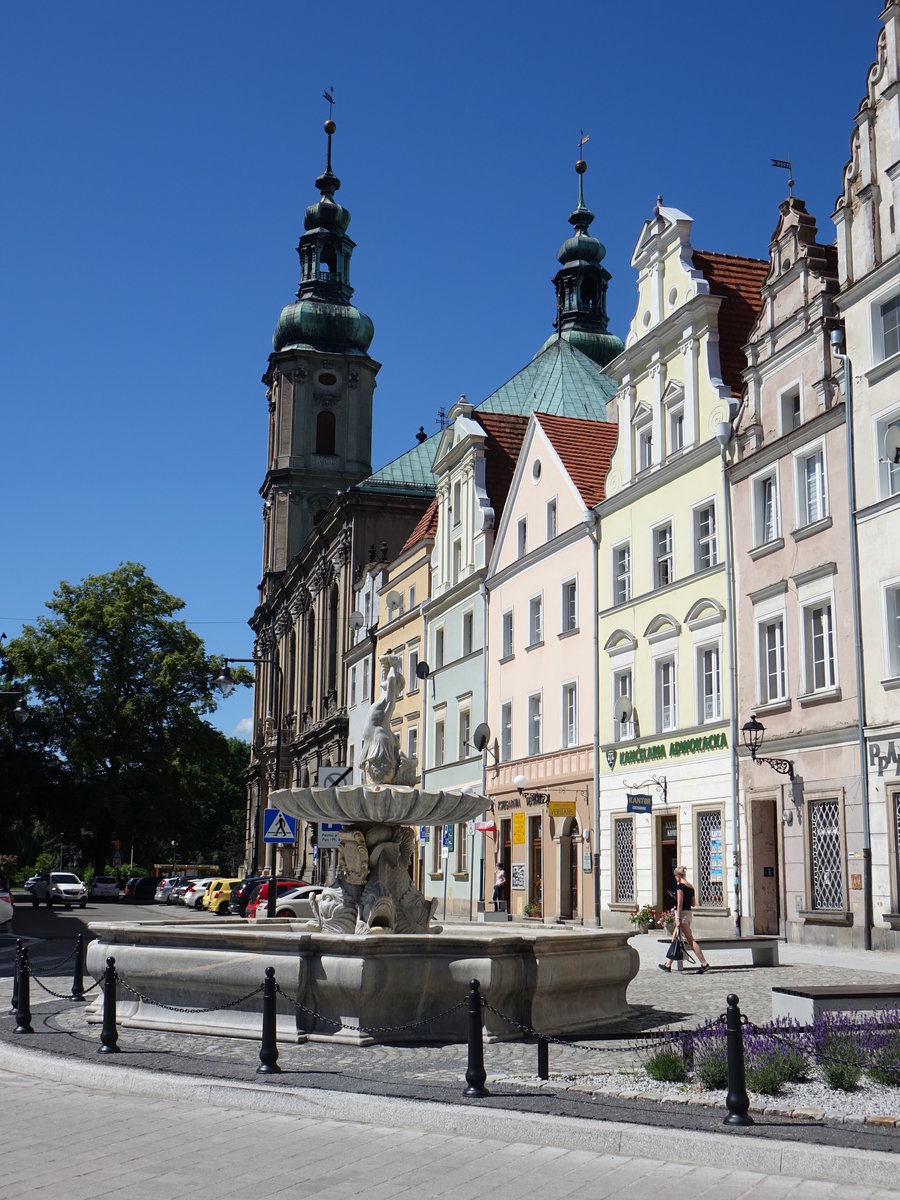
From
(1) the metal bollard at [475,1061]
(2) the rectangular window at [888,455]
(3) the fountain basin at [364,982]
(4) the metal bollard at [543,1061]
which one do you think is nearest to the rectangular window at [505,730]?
(2) the rectangular window at [888,455]

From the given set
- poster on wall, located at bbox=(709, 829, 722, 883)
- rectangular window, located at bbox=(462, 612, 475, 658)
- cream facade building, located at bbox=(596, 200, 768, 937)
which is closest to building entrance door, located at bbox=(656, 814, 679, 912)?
cream facade building, located at bbox=(596, 200, 768, 937)

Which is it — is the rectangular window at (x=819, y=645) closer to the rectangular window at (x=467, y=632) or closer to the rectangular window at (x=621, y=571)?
the rectangular window at (x=621, y=571)

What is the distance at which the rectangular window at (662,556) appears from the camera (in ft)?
105

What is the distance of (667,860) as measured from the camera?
30.7 meters

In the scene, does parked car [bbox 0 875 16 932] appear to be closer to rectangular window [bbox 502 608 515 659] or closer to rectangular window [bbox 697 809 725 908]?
rectangular window [bbox 502 608 515 659]

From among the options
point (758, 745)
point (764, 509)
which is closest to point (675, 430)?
point (764, 509)

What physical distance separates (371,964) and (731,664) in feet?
57.6

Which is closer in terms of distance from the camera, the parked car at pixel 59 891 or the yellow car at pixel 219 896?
the yellow car at pixel 219 896

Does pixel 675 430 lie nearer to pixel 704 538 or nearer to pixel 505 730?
pixel 704 538

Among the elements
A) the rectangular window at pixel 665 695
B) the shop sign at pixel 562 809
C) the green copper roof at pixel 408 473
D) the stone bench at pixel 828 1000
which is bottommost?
the stone bench at pixel 828 1000

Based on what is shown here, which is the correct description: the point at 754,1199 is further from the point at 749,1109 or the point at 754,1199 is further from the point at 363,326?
the point at 363,326

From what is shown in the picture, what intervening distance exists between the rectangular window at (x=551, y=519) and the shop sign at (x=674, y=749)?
7.88 meters

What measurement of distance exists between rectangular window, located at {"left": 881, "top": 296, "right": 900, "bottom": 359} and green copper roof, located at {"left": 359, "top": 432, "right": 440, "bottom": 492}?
141 ft

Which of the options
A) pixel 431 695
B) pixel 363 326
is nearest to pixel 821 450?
pixel 431 695
